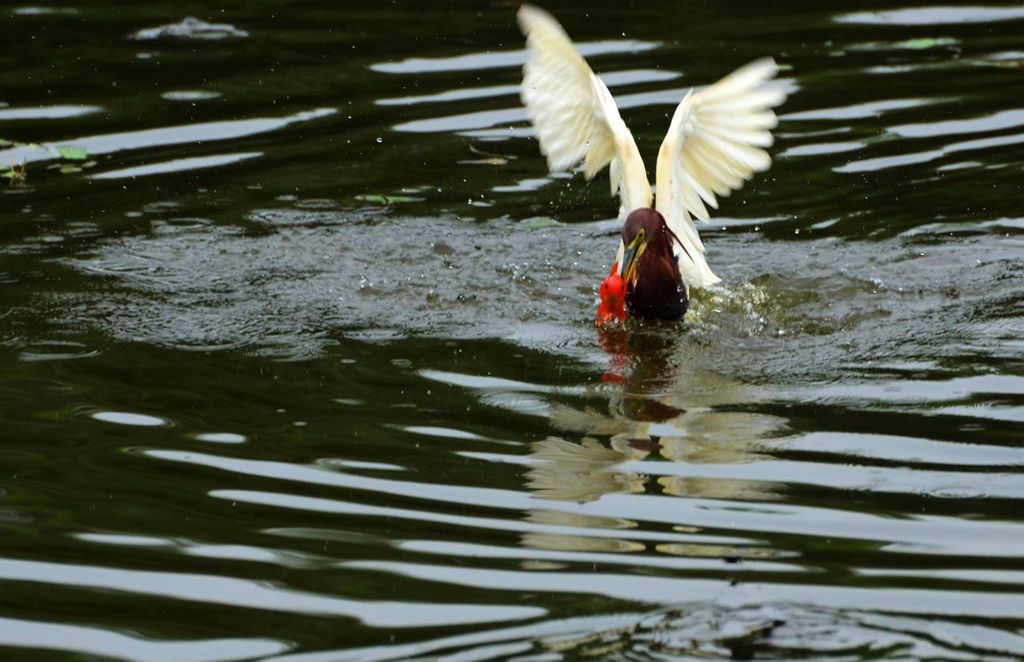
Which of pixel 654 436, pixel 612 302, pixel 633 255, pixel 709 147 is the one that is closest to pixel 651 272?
pixel 633 255

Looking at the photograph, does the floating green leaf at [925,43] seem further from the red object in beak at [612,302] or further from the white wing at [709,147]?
the red object in beak at [612,302]

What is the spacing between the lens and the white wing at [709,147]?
8.30 meters

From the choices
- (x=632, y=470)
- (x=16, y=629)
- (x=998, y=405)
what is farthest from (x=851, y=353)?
(x=16, y=629)

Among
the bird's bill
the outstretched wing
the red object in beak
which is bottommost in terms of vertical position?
the red object in beak

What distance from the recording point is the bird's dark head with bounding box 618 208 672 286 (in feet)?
25.8

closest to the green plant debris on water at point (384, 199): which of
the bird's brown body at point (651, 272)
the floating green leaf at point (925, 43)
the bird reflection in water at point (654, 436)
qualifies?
the bird's brown body at point (651, 272)

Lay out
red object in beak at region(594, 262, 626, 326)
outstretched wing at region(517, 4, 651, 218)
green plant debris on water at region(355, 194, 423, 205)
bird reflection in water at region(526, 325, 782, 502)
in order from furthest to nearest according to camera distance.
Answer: green plant debris on water at region(355, 194, 423, 205) → outstretched wing at region(517, 4, 651, 218) → red object in beak at region(594, 262, 626, 326) → bird reflection in water at region(526, 325, 782, 502)

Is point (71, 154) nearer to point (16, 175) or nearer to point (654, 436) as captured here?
point (16, 175)

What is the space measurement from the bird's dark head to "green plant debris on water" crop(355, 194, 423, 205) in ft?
7.01

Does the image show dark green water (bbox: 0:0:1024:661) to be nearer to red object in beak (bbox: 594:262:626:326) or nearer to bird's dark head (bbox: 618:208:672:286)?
red object in beak (bbox: 594:262:626:326)

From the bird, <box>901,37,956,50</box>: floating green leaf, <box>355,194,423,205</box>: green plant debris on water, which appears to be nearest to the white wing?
the bird

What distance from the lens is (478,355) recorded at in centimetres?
717

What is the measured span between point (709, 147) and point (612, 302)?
1.29m

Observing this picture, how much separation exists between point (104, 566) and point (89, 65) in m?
7.63
